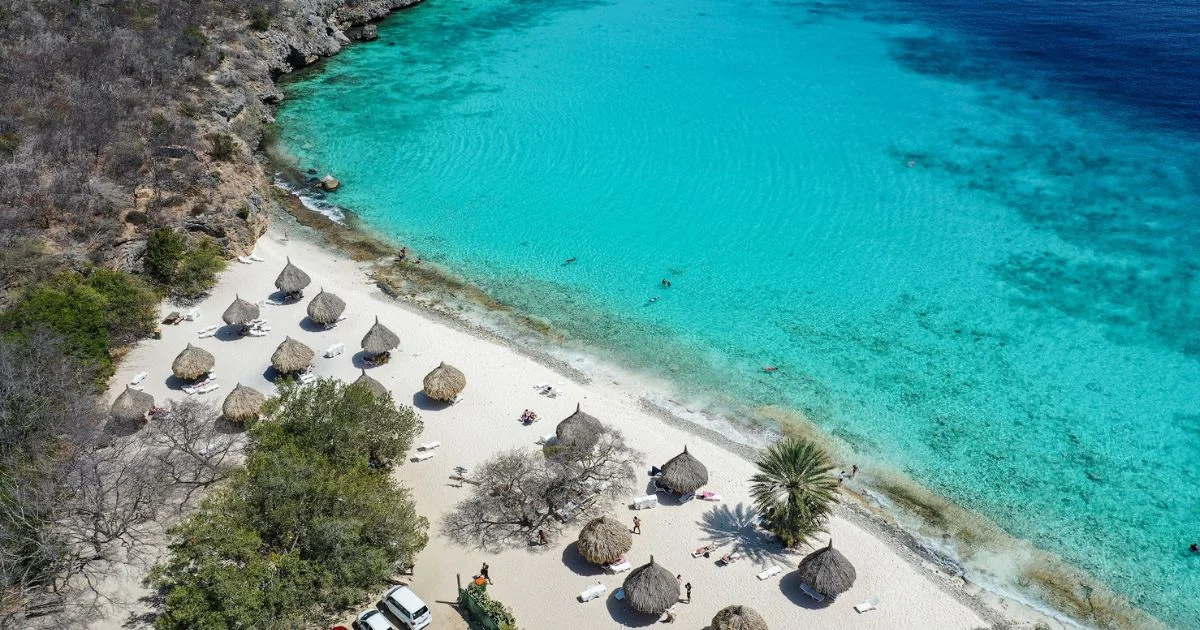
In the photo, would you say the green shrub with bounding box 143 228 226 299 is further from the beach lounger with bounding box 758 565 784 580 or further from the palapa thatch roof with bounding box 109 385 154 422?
the beach lounger with bounding box 758 565 784 580

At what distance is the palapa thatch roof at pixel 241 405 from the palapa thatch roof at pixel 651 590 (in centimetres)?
1465

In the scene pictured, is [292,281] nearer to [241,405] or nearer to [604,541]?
[241,405]

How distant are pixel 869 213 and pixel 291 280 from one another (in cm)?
3120

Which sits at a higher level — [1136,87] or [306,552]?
[1136,87]

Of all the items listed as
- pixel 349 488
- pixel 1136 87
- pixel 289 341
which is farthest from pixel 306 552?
pixel 1136 87

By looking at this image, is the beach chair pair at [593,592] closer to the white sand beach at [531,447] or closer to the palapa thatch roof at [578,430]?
the white sand beach at [531,447]

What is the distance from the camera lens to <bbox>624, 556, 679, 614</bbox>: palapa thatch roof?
2045 cm

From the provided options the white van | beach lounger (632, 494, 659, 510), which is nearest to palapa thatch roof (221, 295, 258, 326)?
the white van

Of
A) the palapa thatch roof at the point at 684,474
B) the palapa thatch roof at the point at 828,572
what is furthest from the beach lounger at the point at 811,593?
the palapa thatch roof at the point at 684,474

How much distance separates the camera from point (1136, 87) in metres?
58.3

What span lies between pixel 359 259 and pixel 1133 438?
34.6 metres

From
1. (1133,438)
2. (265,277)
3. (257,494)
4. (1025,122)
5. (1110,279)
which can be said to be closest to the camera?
(257,494)

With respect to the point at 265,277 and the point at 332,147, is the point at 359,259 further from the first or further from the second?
the point at 332,147

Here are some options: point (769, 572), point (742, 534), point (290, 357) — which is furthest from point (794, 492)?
point (290, 357)
